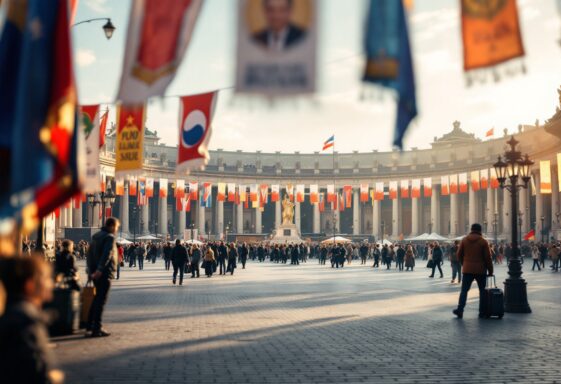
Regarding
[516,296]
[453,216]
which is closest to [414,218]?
[453,216]

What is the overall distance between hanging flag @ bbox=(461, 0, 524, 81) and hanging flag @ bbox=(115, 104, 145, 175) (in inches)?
433

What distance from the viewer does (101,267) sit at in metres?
14.2

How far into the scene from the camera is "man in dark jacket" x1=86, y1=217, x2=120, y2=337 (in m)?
14.2

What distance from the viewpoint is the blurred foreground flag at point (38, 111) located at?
612 centimetres

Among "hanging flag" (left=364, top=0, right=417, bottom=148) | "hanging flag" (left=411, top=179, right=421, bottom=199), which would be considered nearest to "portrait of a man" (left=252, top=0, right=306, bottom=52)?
"hanging flag" (left=364, top=0, right=417, bottom=148)

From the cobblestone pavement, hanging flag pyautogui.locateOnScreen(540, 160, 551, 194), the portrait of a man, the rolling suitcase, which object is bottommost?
the cobblestone pavement

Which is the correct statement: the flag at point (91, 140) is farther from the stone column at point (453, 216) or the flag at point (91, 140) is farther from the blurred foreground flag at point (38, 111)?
the stone column at point (453, 216)

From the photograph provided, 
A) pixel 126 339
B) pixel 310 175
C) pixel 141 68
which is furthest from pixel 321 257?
pixel 310 175

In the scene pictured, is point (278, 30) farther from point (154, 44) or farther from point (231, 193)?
point (231, 193)

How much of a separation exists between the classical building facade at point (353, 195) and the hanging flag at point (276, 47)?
100080 mm

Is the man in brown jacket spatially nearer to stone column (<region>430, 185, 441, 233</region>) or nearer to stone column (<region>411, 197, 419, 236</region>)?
stone column (<region>430, 185, 441, 233</region>)

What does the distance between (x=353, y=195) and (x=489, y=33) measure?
132619 mm

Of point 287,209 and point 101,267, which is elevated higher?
point 287,209

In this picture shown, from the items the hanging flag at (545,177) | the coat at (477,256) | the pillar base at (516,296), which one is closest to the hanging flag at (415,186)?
the hanging flag at (545,177)
